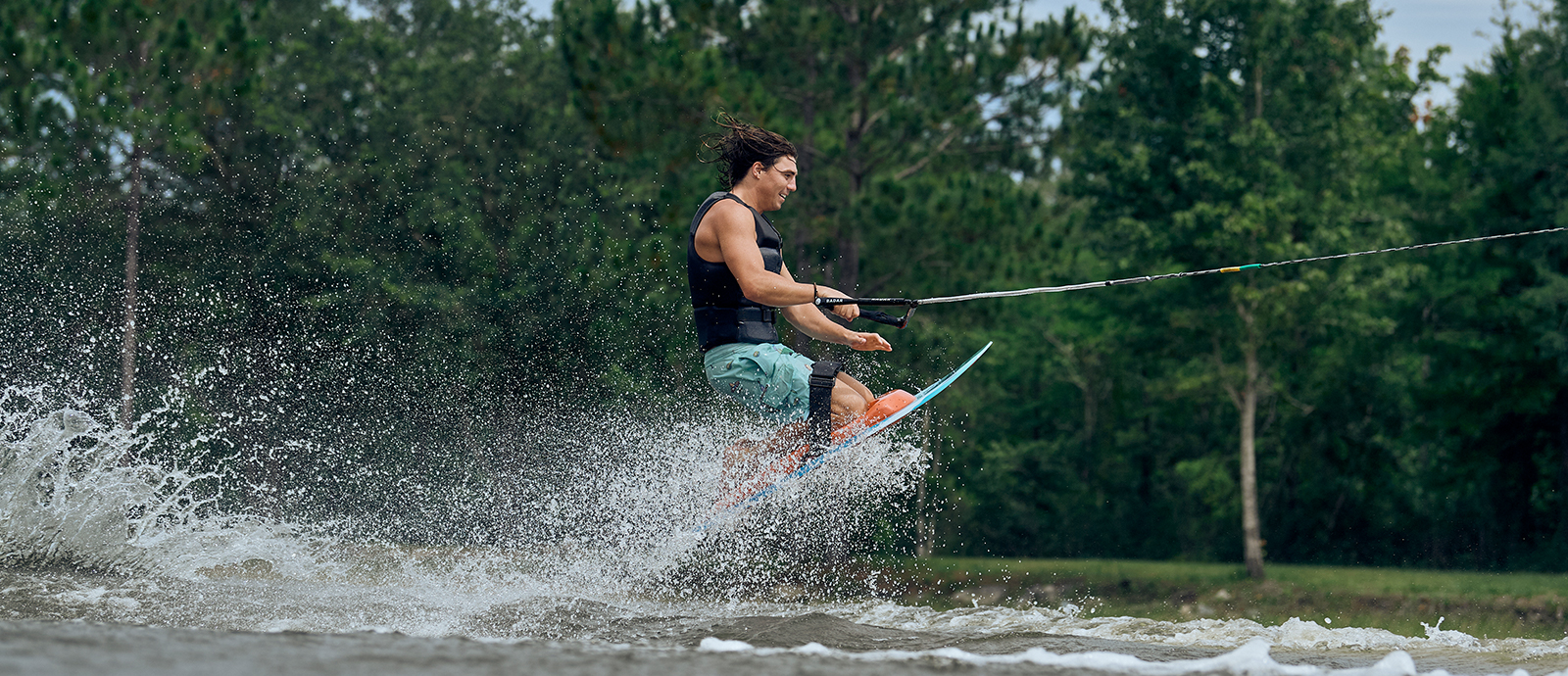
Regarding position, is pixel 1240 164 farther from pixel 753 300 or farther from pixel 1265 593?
pixel 753 300

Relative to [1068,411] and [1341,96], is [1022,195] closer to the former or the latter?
[1341,96]

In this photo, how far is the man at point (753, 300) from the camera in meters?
5.91

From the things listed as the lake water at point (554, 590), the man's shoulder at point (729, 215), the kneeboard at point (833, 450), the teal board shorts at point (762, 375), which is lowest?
the lake water at point (554, 590)

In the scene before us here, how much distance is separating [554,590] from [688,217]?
13.7m

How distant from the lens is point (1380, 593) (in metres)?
17.1

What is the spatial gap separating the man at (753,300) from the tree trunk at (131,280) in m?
17.9

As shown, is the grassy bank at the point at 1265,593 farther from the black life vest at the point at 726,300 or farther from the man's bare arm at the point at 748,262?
the man's bare arm at the point at 748,262

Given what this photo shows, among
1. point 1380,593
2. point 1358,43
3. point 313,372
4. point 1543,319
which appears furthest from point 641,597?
point 1543,319

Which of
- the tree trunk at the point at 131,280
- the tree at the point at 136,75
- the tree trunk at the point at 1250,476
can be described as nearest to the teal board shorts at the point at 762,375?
the tree trunk at the point at 1250,476

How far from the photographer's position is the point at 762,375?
617 centimetres

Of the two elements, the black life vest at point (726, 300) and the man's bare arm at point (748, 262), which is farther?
the black life vest at point (726, 300)

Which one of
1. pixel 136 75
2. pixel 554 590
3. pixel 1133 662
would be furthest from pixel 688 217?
pixel 1133 662

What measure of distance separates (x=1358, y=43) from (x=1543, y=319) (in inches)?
251

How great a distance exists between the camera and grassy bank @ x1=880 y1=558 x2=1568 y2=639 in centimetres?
1600
